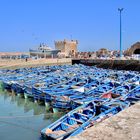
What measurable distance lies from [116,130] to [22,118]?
10723mm

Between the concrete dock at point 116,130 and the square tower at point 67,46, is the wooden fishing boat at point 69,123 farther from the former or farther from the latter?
the square tower at point 67,46

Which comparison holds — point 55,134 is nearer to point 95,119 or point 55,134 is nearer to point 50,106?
point 95,119

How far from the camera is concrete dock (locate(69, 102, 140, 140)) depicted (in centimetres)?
552

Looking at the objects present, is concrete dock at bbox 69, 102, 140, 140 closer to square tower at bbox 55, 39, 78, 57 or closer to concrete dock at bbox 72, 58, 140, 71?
concrete dock at bbox 72, 58, 140, 71

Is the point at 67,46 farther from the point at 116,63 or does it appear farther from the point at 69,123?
the point at 69,123

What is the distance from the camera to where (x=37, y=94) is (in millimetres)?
20062

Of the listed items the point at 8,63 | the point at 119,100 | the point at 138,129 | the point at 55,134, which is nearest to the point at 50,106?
the point at 119,100

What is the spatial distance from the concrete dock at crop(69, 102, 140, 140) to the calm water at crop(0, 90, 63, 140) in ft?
19.8

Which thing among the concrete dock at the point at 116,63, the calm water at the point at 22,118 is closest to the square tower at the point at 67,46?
the concrete dock at the point at 116,63

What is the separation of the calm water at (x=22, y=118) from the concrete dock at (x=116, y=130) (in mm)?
6037

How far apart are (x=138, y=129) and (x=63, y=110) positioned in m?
10.7

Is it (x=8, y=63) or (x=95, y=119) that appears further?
(x=8, y=63)

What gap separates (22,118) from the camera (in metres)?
15.9

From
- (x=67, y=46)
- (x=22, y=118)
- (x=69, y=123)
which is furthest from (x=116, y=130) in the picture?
(x=67, y=46)
